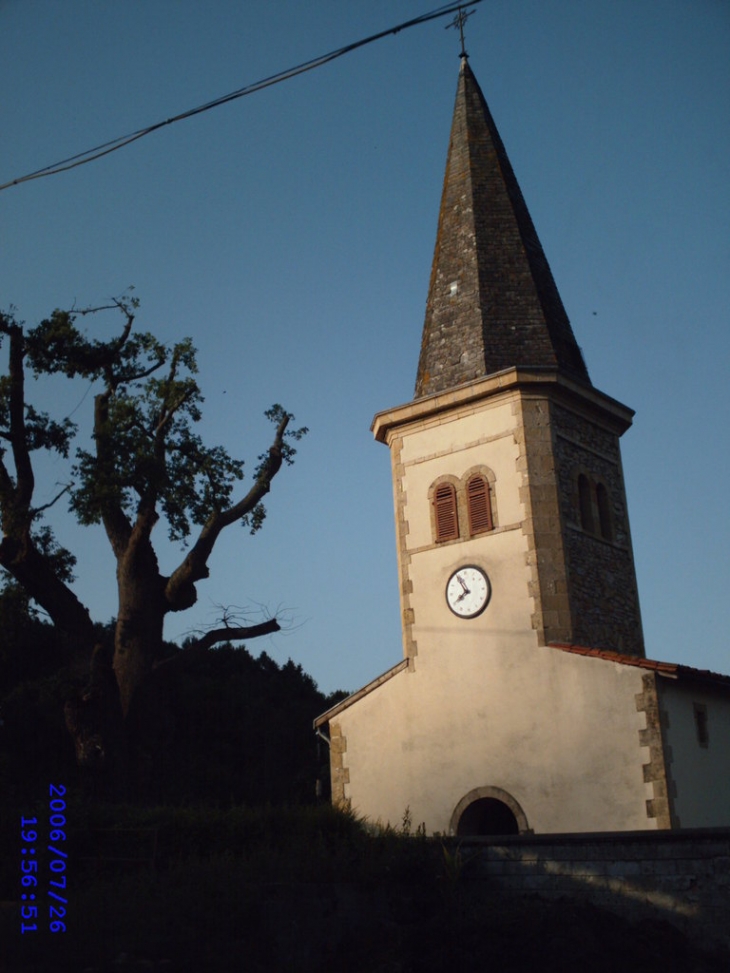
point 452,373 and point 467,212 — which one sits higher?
point 467,212

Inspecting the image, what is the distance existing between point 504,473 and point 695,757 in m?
6.12

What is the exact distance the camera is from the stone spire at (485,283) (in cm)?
2233

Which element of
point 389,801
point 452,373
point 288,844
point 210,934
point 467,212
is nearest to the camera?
point 210,934

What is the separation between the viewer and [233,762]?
122 feet

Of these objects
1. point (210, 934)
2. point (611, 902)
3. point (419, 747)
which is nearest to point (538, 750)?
point (419, 747)

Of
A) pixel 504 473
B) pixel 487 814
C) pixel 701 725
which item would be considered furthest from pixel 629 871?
pixel 504 473

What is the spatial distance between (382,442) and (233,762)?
57.5 ft

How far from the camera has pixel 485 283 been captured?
76.4ft

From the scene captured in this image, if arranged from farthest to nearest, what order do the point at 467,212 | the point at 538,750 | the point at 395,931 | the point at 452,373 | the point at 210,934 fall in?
the point at 467,212 < the point at 452,373 < the point at 538,750 < the point at 395,931 < the point at 210,934

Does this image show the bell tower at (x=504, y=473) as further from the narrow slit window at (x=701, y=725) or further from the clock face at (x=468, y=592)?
the narrow slit window at (x=701, y=725)

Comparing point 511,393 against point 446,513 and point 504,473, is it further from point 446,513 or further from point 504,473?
point 446,513

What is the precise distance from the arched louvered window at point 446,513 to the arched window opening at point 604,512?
2923 mm

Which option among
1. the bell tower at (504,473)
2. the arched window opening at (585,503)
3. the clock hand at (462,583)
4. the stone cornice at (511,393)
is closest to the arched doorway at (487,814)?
the bell tower at (504,473)

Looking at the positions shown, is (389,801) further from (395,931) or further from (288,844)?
(395,931)
